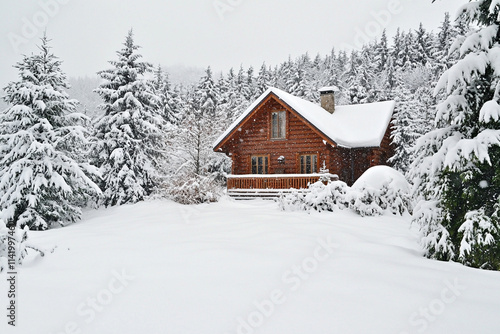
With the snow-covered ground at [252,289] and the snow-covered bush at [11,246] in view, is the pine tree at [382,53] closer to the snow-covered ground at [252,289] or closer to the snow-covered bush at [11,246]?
the snow-covered ground at [252,289]

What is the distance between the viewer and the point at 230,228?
7.95 meters

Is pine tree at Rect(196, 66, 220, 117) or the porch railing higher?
pine tree at Rect(196, 66, 220, 117)

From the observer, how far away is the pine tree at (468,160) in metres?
5.21

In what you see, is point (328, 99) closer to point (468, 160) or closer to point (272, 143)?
point (272, 143)

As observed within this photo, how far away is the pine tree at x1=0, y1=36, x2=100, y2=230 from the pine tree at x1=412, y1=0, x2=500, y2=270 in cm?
1232

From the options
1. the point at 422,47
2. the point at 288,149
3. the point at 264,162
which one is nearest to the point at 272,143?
the point at 288,149

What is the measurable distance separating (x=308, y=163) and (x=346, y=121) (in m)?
4.99

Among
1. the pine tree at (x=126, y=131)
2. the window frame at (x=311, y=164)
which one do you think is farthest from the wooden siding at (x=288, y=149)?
the pine tree at (x=126, y=131)

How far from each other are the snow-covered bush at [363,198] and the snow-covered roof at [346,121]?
599 cm

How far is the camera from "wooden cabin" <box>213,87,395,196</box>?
61.8 feet

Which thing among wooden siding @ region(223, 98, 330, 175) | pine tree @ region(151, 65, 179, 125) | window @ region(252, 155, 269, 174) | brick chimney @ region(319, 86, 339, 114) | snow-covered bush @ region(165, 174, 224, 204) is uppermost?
pine tree @ region(151, 65, 179, 125)

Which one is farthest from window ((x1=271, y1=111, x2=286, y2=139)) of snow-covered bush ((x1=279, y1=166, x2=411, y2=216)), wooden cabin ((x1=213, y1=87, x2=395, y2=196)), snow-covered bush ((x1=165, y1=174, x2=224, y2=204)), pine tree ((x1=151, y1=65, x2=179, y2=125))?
pine tree ((x1=151, y1=65, x2=179, y2=125))

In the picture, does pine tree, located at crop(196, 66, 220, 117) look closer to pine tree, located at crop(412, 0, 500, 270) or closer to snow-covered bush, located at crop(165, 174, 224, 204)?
snow-covered bush, located at crop(165, 174, 224, 204)

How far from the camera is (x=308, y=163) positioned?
784 inches
